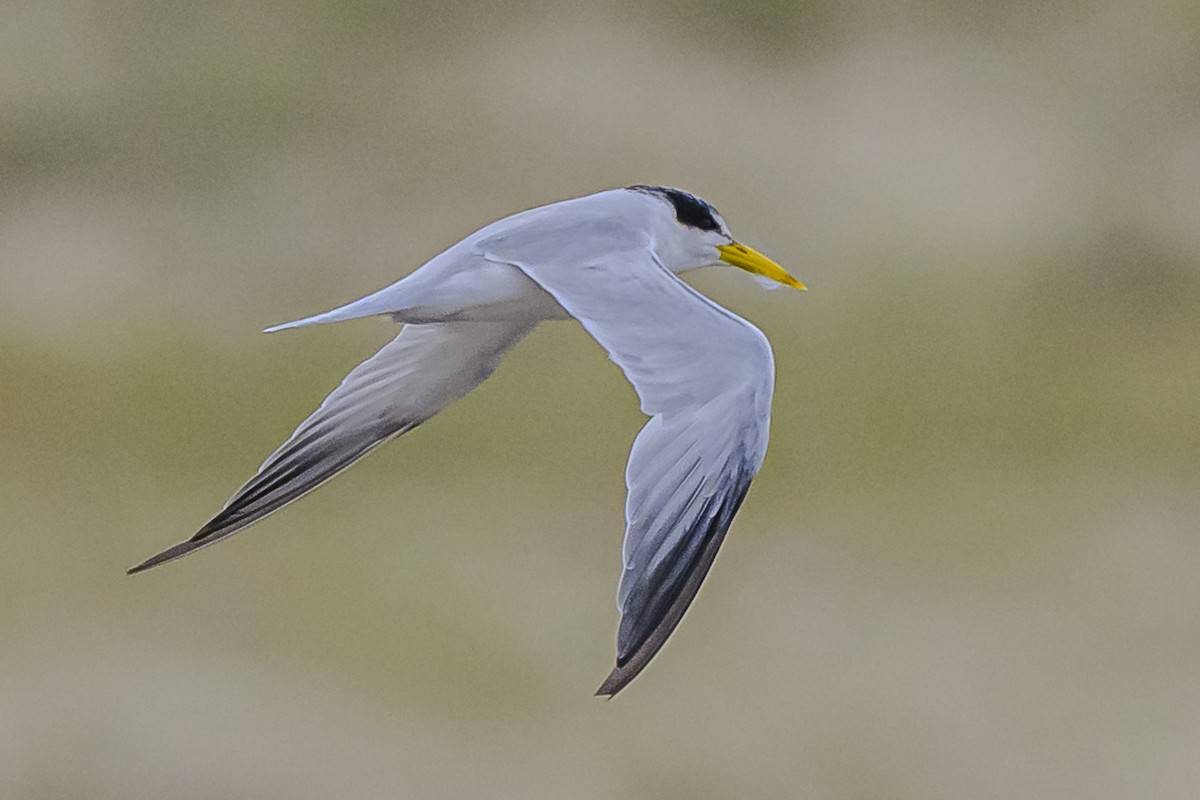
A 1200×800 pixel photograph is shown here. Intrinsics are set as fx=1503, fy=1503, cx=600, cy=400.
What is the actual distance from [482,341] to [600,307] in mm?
332

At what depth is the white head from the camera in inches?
54.7

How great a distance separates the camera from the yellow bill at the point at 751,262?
1451mm

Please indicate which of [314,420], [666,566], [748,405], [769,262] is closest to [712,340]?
[748,405]

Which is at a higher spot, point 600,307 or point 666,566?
point 600,307

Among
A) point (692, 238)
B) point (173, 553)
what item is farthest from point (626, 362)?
point (173, 553)

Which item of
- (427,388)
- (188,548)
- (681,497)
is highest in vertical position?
(681,497)

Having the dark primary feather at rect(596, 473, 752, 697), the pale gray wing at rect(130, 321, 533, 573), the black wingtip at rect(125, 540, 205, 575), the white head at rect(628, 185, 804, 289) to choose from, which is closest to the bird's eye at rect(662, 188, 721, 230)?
the white head at rect(628, 185, 804, 289)

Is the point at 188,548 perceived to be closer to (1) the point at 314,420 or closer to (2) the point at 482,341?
(1) the point at 314,420

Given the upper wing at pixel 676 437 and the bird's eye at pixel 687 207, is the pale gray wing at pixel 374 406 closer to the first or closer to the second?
the bird's eye at pixel 687 207

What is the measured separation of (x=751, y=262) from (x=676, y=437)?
427 millimetres

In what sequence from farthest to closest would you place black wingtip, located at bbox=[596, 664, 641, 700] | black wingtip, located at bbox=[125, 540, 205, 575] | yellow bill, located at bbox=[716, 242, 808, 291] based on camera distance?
yellow bill, located at bbox=[716, 242, 808, 291] < black wingtip, located at bbox=[125, 540, 205, 575] < black wingtip, located at bbox=[596, 664, 641, 700]

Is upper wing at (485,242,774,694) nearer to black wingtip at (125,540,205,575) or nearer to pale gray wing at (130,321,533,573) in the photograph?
pale gray wing at (130,321,533,573)

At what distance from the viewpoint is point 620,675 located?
993 mm

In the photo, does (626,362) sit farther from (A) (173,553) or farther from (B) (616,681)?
(A) (173,553)
